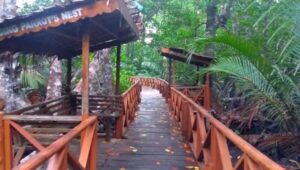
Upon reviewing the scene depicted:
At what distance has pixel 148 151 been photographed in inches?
309

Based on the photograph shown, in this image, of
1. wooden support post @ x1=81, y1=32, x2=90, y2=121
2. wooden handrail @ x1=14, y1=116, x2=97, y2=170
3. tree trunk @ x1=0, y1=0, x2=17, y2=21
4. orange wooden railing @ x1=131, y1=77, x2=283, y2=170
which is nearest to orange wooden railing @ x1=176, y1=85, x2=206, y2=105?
orange wooden railing @ x1=131, y1=77, x2=283, y2=170

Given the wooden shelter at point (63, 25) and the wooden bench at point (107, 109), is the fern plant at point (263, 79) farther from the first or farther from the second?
the wooden bench at point (107, 109)

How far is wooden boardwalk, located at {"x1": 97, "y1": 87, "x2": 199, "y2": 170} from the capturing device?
6.75 metres

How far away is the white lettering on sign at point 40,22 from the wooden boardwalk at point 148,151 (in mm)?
2547

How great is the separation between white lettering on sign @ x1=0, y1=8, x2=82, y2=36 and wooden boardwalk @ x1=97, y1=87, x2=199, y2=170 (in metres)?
2.55

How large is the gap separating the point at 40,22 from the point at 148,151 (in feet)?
11.7

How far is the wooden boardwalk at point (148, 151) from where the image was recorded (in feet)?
22.2

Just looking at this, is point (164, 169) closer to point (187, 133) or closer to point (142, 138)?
point (187, 133)

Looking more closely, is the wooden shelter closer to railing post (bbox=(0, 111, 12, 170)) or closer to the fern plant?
railing post (bbox=(0, 111, 12, 170))

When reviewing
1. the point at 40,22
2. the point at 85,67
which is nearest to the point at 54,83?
the point at 85,67

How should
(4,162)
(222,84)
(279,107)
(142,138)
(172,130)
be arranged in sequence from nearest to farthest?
(4,162) → (279,107) → (142,138) → (172,130) → (222,84)

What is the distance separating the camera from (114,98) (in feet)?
31.8

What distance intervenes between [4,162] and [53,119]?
3.40 feet

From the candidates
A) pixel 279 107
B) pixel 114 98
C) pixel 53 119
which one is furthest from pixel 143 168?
pixel 114 98
